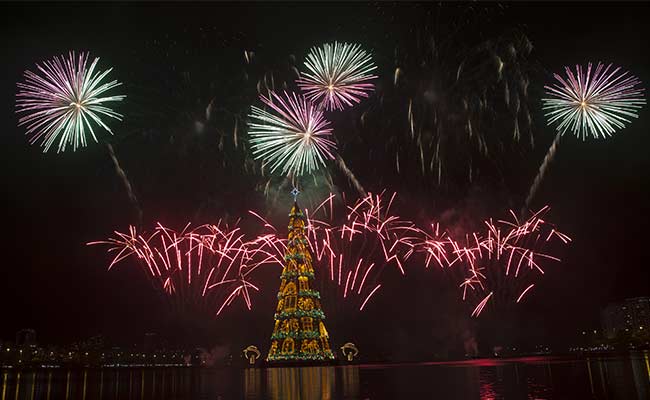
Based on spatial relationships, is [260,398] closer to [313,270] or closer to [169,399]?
[169,399]

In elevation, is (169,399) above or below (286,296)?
below

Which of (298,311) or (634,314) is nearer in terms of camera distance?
(298,311)

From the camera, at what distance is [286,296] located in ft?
238

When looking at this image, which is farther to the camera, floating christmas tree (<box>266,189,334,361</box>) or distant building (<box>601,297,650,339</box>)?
distant building (<box>601,297,650,339</box>)

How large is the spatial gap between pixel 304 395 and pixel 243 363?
70505 mm

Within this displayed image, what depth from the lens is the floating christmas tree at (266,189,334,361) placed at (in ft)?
232

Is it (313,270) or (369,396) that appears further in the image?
(313,270)

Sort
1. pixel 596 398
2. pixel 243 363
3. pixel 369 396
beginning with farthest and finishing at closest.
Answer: pixel 243 363
pixel 369 396
pixel 596 398

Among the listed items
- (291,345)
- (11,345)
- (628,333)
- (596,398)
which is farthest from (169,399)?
(628,333)

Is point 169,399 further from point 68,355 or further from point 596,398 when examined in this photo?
point 68,355

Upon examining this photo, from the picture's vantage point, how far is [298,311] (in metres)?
71.5

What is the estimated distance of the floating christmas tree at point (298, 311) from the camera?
70.7 m

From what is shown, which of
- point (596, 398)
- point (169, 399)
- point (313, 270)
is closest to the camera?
point (596, 398)

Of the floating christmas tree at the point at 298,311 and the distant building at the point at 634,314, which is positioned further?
the distant building at the point at 634,314
